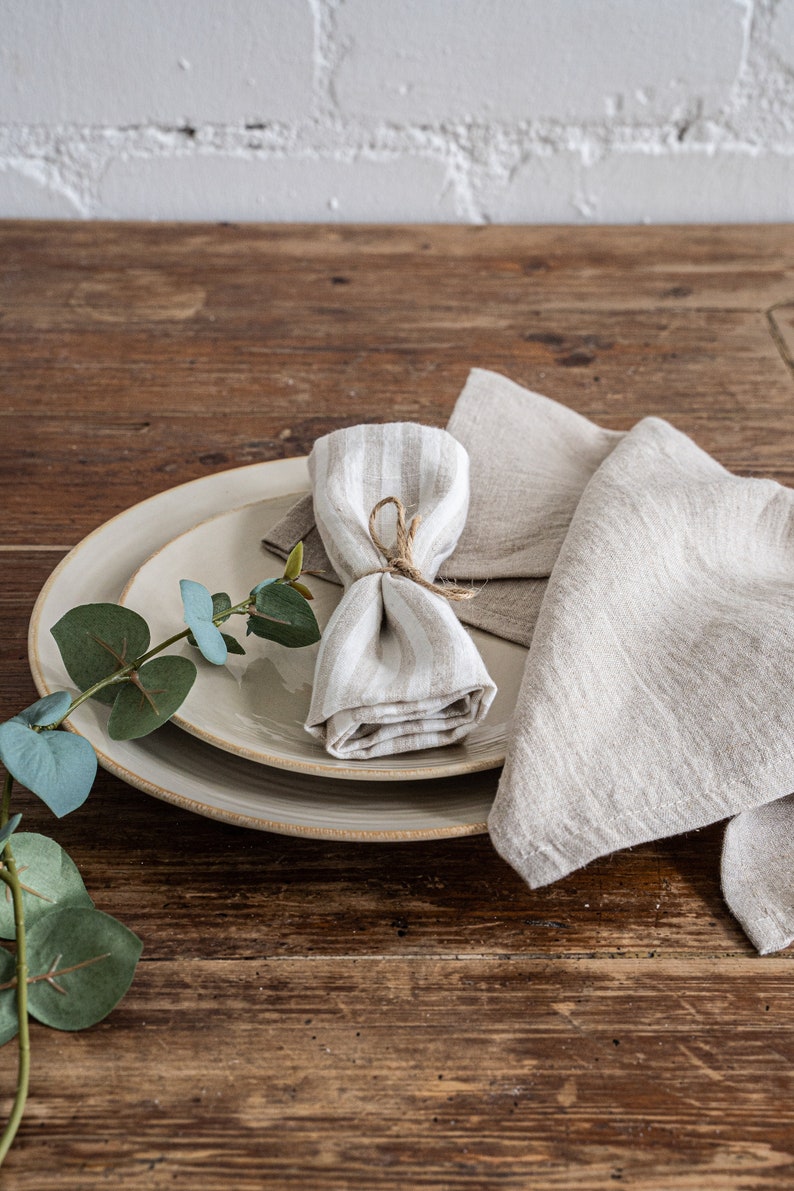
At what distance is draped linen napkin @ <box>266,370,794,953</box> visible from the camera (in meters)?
0.38

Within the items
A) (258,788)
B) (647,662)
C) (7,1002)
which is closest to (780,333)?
(647,662)

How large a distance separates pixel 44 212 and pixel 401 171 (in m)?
0.48

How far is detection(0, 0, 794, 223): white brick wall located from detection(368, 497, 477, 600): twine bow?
0.97 meters

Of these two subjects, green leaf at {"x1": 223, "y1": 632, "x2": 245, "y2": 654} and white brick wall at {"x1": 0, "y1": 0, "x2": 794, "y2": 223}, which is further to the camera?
white brick wall at {"x1": 0, "y1": 0, "x2": 794, "y2": 223}

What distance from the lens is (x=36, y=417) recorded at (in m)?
0.76

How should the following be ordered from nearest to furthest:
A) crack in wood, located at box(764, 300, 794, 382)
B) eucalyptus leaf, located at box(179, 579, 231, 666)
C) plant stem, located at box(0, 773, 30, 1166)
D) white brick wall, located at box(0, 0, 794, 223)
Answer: plant stem, located at box(0, 773, 30, 1166) < eucalyptus leaf, located at box(179, 579, 231, 666) < crack in wood, located at box(764, 300, 794, 382) < white brick wall, located at box(0, 0, 794, 223)

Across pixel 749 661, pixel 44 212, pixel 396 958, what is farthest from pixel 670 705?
pixel 44 212

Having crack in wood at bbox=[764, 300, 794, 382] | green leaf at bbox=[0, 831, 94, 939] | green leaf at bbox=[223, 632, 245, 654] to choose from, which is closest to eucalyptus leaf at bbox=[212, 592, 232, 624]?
green leaf at bbox=[223, 632, 245, 654]

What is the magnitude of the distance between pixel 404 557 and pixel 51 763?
0.18m

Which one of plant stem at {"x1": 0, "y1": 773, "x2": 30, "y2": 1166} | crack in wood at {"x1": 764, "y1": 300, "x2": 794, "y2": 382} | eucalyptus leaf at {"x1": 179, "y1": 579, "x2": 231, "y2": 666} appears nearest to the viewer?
plant stem at {"x1": 0, "y1": 773, "x2": 30, "y2": 1166}

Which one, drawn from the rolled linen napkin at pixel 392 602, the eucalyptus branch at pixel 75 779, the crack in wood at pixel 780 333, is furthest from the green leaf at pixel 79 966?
the crack in wood at pixel 780 333

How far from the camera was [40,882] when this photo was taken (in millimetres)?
371

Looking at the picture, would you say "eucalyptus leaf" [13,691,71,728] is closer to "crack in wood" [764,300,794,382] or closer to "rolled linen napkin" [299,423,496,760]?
"rolled linen napkin" [299,423,496,760]

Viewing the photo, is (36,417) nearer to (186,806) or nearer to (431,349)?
(431,349)
